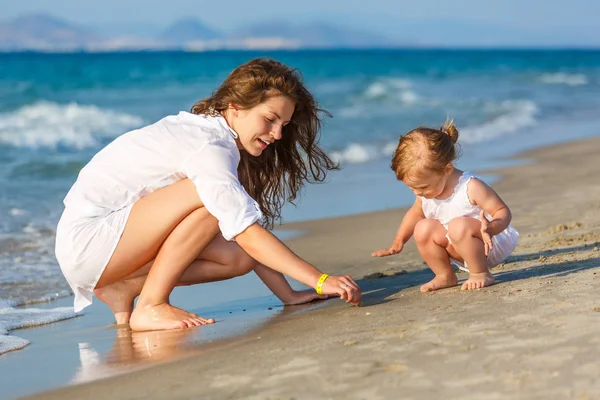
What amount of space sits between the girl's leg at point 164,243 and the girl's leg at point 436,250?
968 millimetres

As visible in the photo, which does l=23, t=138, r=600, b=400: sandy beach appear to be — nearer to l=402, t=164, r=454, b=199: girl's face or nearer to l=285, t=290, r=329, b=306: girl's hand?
l=285, t=290, r=329, b=306: girl's hand

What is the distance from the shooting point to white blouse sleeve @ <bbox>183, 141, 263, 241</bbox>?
376cm

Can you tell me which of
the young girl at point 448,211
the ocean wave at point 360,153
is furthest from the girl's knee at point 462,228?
the ocean wave at point 360,153

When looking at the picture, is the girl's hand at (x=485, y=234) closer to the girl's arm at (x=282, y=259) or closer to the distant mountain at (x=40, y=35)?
the girl's arm at (x=282, y=259)

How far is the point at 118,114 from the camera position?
19.1 meters

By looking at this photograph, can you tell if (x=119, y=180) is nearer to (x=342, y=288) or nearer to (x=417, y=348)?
(x=342, y=288)

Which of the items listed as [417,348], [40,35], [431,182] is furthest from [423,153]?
[40,35]

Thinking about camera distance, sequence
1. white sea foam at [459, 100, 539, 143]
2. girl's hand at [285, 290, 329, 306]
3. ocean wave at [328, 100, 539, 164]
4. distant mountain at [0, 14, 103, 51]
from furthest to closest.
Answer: distant mountain at [0, 14, 103, 51] < white sea foam at [459, 100, 539, 143] < ocean wave at [328, 100, 539, 164] < girl's hand at [285, 290, 329, 306]

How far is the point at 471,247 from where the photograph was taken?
4.11 meters

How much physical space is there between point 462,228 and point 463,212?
189 mm

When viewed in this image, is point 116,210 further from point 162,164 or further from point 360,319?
point 360,319

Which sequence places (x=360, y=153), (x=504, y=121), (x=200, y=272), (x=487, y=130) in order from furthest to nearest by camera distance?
1. (x=504, y=121)
2. (x=487, y=130)
3. (x=360, y=153)
4. (x=200, y=272)

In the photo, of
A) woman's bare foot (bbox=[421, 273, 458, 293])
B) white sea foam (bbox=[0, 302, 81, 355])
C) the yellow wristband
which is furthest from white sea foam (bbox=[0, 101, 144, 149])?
the yellow wristband

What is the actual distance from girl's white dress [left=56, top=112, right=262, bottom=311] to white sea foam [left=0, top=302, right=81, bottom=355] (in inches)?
15.4
